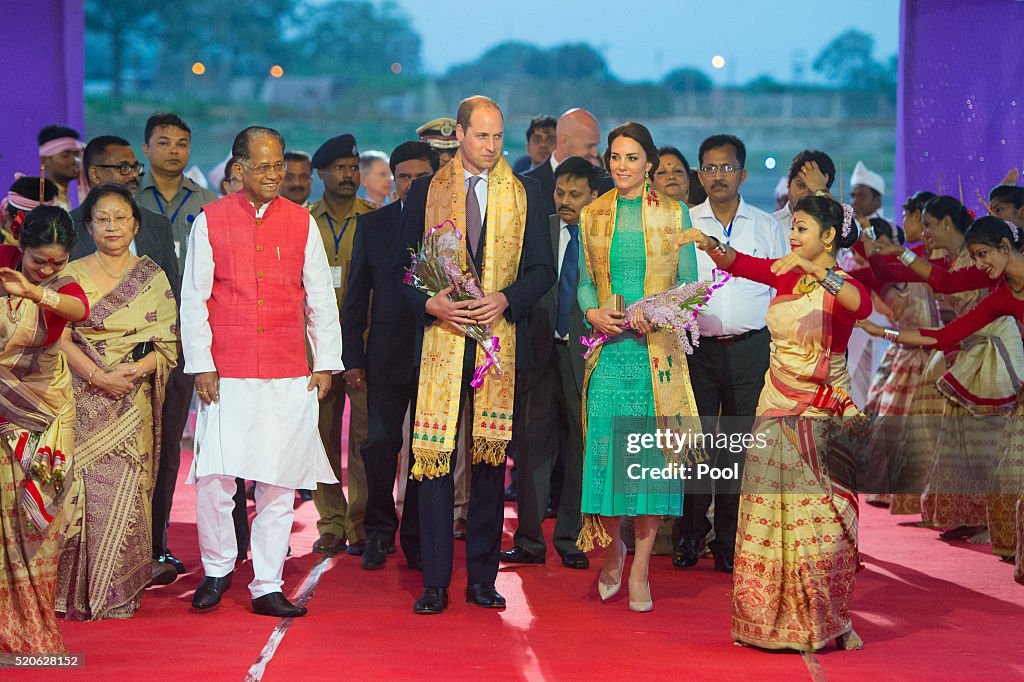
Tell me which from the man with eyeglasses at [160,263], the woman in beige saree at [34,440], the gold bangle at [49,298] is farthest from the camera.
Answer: the man with eyeglasses at [160,263]

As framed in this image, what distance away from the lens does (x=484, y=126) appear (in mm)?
5195

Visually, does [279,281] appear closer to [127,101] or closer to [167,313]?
[167,313]

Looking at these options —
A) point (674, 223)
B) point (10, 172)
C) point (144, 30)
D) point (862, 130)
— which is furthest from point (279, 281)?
point (144, 30)

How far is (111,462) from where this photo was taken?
A: 204 inches

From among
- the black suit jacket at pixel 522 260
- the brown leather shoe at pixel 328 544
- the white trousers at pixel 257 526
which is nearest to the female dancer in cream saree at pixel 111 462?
the white trousers at pixel 257 526

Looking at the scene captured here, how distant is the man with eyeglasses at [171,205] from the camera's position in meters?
5.96

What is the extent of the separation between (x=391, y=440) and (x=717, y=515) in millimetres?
1584

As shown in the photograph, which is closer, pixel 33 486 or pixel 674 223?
pixel 33 486

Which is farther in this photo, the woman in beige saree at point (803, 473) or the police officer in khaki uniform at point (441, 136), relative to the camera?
the police officer in khaki uniform at point (441, 136)

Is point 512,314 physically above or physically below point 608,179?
below

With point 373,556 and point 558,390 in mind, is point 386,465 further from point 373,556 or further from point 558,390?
point 558,390

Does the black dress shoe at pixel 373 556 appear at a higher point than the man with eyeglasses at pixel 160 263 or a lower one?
lower

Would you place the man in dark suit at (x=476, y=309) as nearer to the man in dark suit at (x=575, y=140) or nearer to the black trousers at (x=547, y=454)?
the black trousers at (x=547, y=454)

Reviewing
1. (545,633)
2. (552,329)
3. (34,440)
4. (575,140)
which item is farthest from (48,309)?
(575,140)
